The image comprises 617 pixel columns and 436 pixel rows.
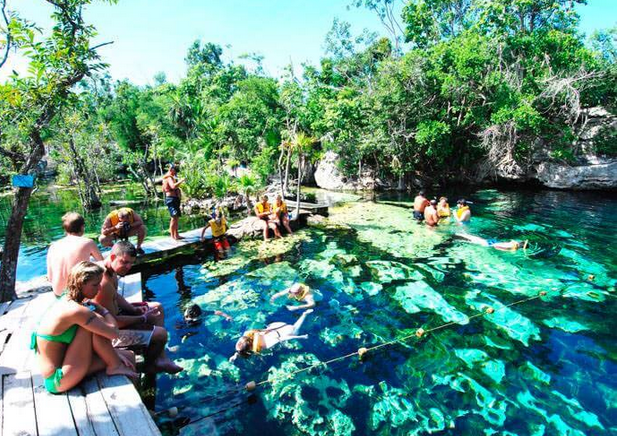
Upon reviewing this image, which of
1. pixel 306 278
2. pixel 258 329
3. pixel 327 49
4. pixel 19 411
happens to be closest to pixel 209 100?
pixel 327 49

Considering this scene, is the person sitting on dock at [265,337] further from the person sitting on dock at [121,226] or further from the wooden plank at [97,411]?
the person sitting on dock at [121,226]

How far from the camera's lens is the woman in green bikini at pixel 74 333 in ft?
10.9

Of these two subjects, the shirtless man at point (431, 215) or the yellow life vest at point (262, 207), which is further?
the shirtless man at point (431, 215)

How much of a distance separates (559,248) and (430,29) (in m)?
20.7

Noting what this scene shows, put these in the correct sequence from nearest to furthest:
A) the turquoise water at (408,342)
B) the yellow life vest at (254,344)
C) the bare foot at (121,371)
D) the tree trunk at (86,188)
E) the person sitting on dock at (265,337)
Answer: the bare foot at (121,371)
the turquoise water at (408,342)
the person sitting on dock at (265,337)
the yellow life vest at (254,344)
the tree trunk at (86,188)

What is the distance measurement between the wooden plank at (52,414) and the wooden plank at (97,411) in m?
0.15

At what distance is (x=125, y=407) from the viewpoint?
3375mm

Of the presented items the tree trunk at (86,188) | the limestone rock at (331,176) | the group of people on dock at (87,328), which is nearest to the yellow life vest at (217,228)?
the group of people on dock at (87,328)

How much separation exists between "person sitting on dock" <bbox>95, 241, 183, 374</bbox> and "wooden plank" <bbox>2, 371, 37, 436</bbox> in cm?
99

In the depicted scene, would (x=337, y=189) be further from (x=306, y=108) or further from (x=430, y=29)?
(x=430, y=29)

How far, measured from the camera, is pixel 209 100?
101 ft

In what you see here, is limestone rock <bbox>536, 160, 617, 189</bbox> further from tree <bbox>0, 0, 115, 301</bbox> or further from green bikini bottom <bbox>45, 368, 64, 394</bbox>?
green bikini bottom <bbox>45, 368, 64, 394</bbox>

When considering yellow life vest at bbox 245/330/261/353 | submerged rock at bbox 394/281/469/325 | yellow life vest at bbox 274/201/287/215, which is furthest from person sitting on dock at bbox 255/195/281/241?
yellow life vest at bbox 245/330/261/353

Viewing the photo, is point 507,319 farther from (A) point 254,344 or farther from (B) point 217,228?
(B) point 217,228
